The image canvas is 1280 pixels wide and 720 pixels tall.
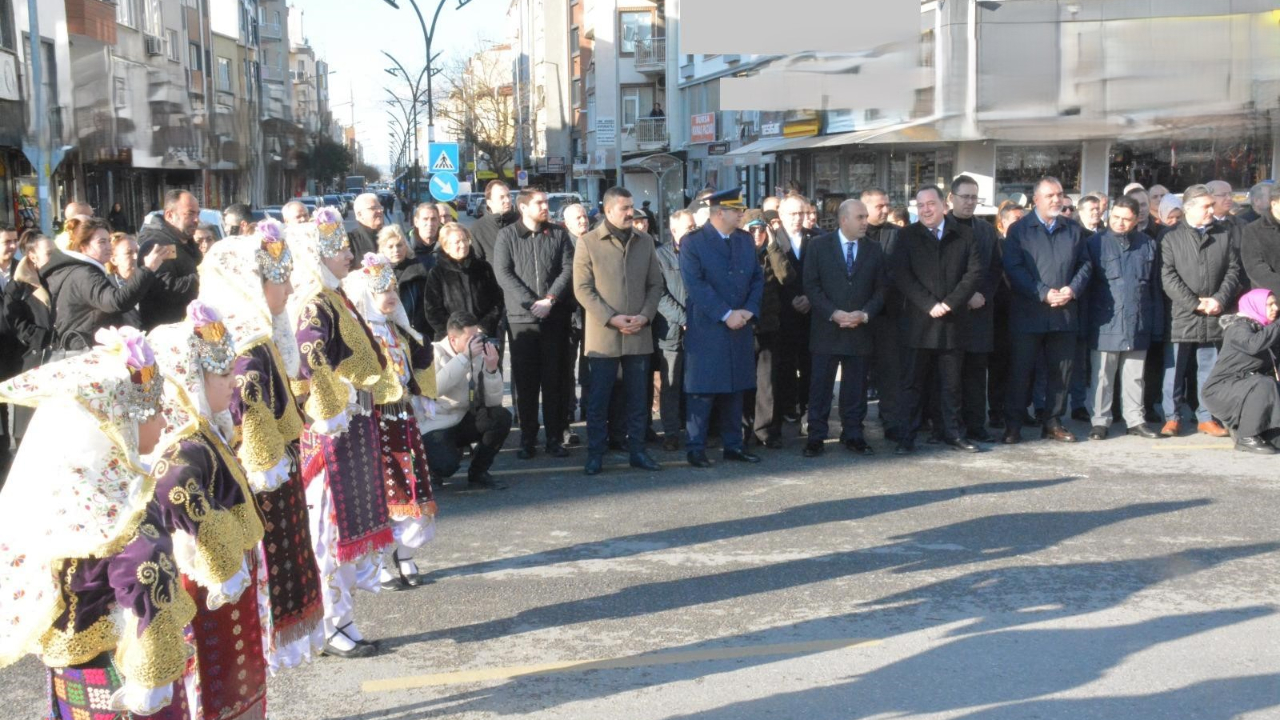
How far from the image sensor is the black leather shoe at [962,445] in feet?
32.1

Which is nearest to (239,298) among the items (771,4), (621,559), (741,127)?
(621,559)

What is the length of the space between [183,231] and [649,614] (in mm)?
5973

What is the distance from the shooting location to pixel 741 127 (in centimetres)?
4112

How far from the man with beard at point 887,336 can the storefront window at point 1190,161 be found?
16.5 meters

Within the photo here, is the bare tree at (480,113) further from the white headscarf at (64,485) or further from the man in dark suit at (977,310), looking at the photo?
the white headscarf at (64,485)

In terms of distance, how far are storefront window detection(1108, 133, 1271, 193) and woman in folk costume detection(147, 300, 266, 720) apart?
2394 cm

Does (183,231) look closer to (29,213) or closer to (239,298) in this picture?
(239,298)

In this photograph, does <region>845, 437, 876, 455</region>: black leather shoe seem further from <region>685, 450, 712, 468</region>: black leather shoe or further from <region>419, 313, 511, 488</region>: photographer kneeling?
<region>419, 313, 511, 488</region>: photographer kneeling

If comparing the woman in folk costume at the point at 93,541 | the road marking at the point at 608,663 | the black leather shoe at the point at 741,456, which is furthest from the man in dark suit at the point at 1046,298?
the woman in folk costume at the point at 93,541

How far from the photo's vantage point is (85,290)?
26.9 feet

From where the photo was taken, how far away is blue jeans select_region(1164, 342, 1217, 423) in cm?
1012

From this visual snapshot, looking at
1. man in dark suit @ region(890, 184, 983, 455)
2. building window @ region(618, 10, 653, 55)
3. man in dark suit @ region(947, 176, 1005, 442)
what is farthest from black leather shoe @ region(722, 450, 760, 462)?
building window @ region(618, 10, 653, 55)

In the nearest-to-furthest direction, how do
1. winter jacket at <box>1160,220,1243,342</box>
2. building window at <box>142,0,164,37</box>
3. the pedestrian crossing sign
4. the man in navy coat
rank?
the man in navy coat < winter jacket at <box>1160,220,1243,342</box> < the pedestrian crossing sign < building window at <box>142,0,164,37</box>

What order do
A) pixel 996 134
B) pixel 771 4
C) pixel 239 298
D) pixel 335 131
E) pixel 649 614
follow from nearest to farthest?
pixel 239 298 → pixel 649 614 → pixel 771 4 → pixel 996 134 → pixel 335 131
